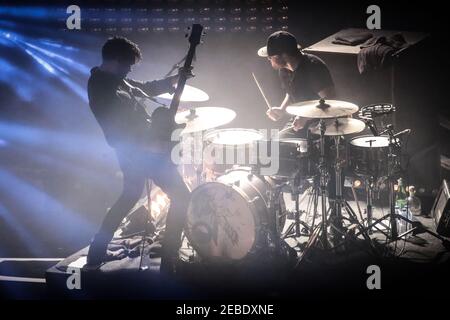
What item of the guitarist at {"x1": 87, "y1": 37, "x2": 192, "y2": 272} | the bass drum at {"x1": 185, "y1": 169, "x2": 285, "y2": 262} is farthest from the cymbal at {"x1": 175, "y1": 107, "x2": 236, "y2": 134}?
the bass drum at {"x1": 185, "y1": 169, "x2": 285, "y2": 262}

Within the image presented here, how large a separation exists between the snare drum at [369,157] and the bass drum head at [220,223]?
1.62 metres

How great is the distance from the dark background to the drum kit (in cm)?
317

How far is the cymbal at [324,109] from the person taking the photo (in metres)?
3.13

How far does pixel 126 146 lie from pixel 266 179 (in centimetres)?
158

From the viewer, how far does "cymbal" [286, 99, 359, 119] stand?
123 inches

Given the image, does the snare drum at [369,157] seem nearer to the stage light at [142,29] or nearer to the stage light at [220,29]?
the stage light at [220,29]

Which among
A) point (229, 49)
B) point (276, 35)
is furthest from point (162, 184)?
point (229, 49)

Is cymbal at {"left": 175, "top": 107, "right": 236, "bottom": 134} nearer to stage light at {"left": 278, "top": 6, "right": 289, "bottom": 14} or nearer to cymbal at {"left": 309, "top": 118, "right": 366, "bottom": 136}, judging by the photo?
cymbal at {"left": 309, "top": 118, "right": 366, "bottom": 136}

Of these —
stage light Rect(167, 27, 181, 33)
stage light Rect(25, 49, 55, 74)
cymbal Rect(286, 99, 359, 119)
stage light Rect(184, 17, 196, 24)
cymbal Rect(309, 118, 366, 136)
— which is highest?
stage light Rect(184, 17, 196, 24)

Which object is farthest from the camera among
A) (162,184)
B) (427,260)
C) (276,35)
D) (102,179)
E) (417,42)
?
(102,179)

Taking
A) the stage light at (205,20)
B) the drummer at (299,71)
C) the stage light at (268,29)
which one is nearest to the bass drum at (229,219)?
the drummer at (299,71)
